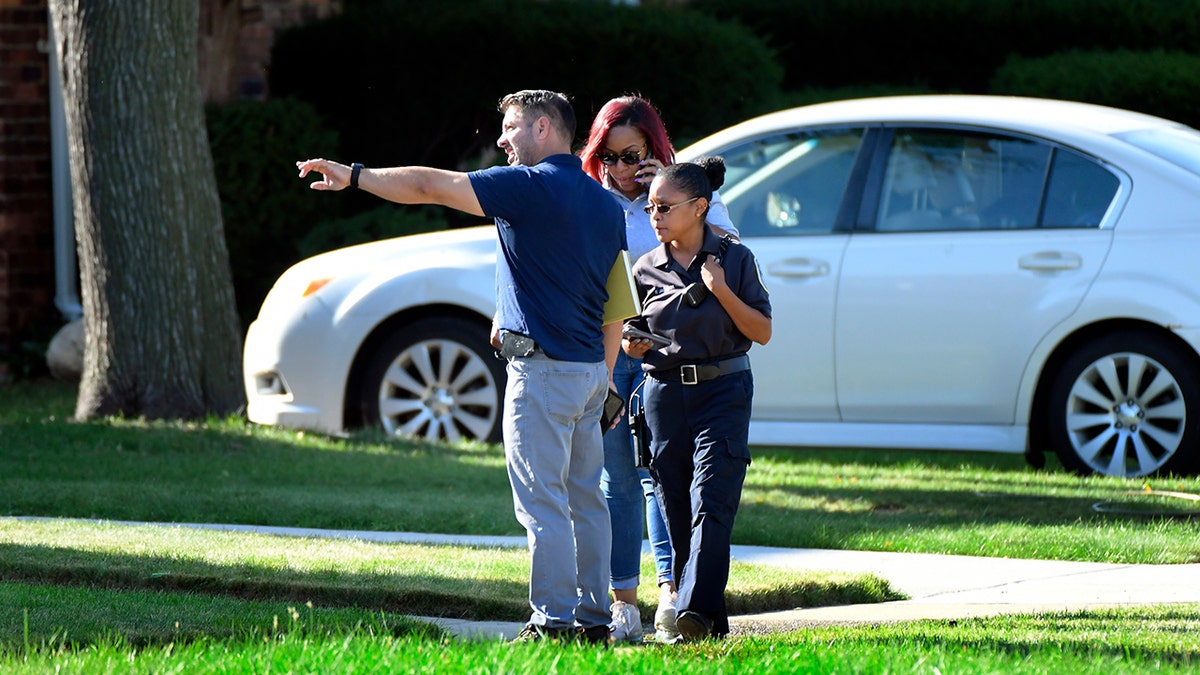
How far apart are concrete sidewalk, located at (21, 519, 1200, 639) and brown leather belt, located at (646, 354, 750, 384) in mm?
855

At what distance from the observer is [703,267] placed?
4945 mm

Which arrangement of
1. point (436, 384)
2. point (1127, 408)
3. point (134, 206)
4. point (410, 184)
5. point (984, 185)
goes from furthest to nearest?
1. point (134, 206)
2. point (436, 384)
3. point (984, 185)
4. point (1127, 408)
5. point (410, 184)

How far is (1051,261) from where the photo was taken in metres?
8.05

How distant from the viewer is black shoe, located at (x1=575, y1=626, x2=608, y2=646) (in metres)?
4.75

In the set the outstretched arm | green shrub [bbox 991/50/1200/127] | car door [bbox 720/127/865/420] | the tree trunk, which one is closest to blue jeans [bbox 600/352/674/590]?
the outstretched arm

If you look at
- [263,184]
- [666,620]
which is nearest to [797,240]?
[666,620]

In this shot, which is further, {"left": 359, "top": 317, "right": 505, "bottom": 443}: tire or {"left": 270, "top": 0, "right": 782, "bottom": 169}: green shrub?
{"left": 270, "top": 0, "right": 782, "bottom": 169}: green shrub

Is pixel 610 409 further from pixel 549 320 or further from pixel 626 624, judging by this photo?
pixel 626 624

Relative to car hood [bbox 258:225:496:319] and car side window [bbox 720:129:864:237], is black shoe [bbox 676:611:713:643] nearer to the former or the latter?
car side window [bbox 720:129:864:237]

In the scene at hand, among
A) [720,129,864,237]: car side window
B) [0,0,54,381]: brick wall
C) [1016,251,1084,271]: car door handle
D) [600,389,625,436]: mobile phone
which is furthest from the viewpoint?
[0,0,54,381]: brick wall

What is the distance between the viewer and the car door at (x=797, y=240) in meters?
8.39

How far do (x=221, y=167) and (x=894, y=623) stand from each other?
862 cm

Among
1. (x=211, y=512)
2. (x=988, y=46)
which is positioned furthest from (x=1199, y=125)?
(x=211, y=512)

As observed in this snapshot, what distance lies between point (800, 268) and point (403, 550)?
2.85 meters
